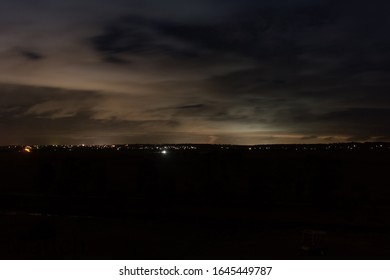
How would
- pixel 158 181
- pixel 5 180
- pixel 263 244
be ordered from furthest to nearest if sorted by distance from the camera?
pixel 5 180
pixel 158 181
pixel 263 244

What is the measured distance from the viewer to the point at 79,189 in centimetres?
3406

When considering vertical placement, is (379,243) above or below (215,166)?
below

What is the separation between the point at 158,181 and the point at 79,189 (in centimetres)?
555

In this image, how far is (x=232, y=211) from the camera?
25.0 meters

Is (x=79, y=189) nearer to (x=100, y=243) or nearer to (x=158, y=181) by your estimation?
(x=158, y=181)

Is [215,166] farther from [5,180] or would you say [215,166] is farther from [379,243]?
[5,180]

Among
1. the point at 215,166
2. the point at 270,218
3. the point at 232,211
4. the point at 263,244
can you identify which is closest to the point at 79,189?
the point at 215,166

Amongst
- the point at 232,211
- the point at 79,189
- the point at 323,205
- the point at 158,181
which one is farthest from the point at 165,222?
the point at 79,189

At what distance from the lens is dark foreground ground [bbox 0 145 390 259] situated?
52.4 feet

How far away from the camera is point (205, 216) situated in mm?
23484

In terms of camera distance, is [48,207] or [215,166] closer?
[48,207]

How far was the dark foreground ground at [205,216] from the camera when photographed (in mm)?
15984
